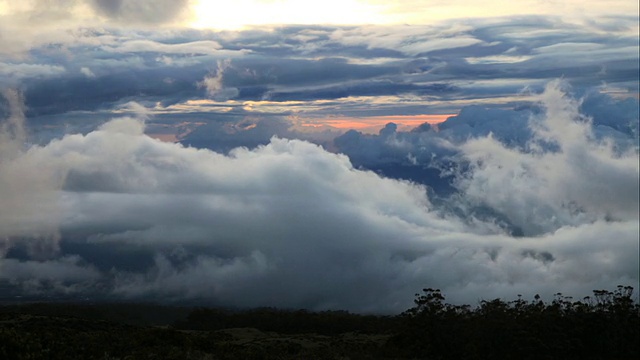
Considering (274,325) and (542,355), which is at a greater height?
(274,325)

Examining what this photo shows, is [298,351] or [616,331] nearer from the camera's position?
[616,331]

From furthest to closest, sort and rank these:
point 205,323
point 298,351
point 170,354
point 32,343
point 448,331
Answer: point 205,323 → point 298,351 → point 448,331 → point 170,354 → point 32,343

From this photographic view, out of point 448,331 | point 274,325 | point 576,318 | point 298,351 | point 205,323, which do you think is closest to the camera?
point 576,318

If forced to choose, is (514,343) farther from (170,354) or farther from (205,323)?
(205,323)

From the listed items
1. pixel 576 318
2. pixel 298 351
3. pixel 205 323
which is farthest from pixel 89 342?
pixel 205 323

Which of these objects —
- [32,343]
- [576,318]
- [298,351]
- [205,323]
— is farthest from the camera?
[205,323]

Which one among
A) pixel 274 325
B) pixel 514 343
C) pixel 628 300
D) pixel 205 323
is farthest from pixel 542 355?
pixel 205 323

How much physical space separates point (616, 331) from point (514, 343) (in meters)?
6.98

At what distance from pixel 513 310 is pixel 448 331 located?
5.18 meters

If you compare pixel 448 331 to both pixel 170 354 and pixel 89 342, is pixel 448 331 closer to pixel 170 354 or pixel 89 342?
pixel 170 354

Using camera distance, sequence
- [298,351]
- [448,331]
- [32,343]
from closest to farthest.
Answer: [32,343] < [448,331] < [298,351]

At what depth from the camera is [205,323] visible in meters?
119

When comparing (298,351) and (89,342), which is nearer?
(89,342)

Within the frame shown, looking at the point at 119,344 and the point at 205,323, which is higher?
the point at 205,323
